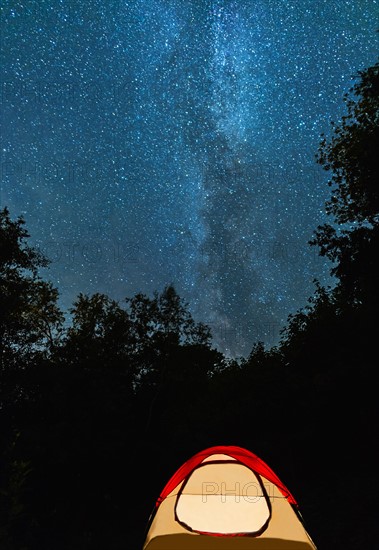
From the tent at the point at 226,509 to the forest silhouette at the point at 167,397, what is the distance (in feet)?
18.1

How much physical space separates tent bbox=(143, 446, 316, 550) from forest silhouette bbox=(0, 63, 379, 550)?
5.51m

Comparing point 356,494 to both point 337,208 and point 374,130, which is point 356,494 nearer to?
point 337,208

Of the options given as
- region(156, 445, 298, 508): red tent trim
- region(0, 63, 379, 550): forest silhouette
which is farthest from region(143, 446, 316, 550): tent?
region(0, 63, 379, 550): forest silhouette

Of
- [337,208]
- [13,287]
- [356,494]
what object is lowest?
[356,494]

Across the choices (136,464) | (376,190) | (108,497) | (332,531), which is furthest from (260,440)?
(376,190)

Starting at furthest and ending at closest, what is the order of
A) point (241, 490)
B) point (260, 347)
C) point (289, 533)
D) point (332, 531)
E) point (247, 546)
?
point (260, 347)
point (332, 531)
point (241, 490)
point (289, 533)
point (247, 546)

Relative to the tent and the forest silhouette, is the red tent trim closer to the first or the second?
the tent

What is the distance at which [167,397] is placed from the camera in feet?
78.5

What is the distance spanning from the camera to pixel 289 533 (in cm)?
638

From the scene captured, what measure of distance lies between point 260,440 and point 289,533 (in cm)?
1701

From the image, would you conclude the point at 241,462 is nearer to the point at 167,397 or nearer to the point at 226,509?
the point at 226,509

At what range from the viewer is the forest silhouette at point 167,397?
15.8 metres

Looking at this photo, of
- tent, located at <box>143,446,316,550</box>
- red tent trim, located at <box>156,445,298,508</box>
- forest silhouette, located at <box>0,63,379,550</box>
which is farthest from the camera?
forest silhouette, located at <box>0,63,379,550</box>

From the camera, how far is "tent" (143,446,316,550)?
601 cm
